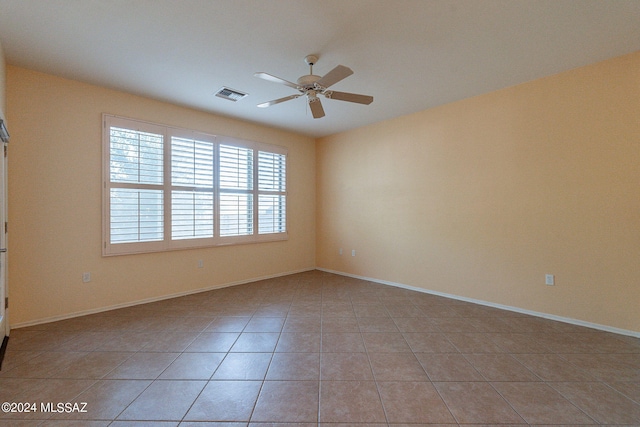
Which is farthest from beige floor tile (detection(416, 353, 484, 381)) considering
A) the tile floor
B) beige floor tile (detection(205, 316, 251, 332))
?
beige floor tile (detection(205, 316, 251, 332))

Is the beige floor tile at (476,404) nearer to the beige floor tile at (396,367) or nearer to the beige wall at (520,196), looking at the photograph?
the beige floor tile at (396,367)

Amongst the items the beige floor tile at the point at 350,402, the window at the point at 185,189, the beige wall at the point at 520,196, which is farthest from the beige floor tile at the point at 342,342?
the window at the point at 185,189

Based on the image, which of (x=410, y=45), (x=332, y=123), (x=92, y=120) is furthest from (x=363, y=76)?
(x=92, y=120)

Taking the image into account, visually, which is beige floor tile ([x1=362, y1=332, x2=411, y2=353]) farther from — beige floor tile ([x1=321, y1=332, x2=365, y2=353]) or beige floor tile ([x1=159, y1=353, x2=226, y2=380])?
beige floor tile ([x1=159, y1=353, x2=226, y2=380])

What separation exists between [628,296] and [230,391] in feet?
12.7

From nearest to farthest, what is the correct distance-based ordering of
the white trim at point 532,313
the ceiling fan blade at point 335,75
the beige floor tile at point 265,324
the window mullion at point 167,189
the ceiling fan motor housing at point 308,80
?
the ceiling fan blade at point 335,75
the ceiling fan motor housing at point 308,80
the white trim at point 532,313
the beige floor tile at point 265,324
the window mullion at point 167,189

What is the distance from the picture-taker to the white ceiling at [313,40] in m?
2.10

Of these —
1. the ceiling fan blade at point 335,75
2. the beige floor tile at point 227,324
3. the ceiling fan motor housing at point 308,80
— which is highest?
the ceiling fan motor housing at point 308,80

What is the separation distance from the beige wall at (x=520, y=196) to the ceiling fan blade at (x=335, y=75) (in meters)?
2.38

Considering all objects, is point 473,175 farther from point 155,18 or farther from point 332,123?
point 155,18

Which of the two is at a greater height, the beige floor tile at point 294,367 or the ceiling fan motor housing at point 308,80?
the ceiling fan motor housing at point 308,80

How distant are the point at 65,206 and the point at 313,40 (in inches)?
133

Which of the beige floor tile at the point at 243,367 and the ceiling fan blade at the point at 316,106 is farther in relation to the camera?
the ceiling fan blade at the point at 316,106

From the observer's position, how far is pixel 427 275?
4.23m
